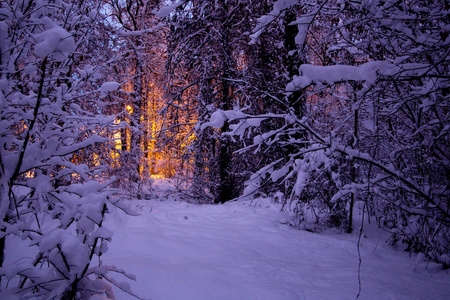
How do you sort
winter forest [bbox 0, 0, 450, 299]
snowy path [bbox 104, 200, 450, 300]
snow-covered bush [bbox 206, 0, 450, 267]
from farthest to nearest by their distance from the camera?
snow-covered bush [bbox 206, 0, 450, 267] < snowy path [bbox 104, 200, 450, 300] < winter forest [bbox 0, 0, 450, 299]

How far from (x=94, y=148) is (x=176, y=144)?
11.0 ft

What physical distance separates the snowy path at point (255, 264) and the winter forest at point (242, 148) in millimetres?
31

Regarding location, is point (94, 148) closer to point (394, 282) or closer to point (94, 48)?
point (94, 48)

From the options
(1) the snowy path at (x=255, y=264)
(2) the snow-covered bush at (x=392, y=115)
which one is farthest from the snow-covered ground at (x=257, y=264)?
(2) the snow-covered bush at (x=392, y=115)

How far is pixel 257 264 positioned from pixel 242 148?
1.83m

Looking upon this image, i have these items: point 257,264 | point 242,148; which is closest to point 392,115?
point 242,148

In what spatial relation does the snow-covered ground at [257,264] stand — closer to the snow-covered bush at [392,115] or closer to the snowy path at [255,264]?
the snowy path at [255,264]

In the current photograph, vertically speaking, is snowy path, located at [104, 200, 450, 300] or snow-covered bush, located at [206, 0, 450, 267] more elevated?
snow-covered bush, located at [206, 0, 450, 267]

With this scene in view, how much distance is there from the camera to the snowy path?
179 cm

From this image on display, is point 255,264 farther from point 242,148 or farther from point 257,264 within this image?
point 242,148

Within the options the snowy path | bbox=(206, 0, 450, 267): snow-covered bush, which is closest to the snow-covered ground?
the snowy path

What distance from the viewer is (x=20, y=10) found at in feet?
4.99

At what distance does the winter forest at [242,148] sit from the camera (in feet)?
4.46

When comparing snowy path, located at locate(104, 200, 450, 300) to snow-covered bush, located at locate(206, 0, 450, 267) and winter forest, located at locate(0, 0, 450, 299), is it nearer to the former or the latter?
winter forest, located at locate(0, 0, 450, 299)
